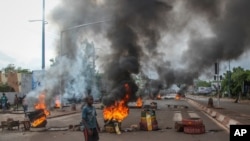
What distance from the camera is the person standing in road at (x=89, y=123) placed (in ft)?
29.3

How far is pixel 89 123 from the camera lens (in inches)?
360

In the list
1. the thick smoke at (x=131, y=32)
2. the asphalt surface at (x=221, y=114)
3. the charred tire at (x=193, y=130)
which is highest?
the thick smoke at (x=131, y=32)

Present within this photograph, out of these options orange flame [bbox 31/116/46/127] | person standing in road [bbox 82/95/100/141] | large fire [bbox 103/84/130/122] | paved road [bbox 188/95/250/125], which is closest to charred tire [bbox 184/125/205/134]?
large fire [bbox 103/84/130/122]

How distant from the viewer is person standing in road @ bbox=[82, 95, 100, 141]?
8.94m

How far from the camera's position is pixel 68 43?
31.8 metres

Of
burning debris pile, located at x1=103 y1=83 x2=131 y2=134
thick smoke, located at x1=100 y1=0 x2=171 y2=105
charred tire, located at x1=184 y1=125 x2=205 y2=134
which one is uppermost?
thick smoke, located at x1=100 y1=0 x2=171 y2=105

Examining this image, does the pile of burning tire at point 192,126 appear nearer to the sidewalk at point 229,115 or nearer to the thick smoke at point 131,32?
the sidewalk at point 229,115

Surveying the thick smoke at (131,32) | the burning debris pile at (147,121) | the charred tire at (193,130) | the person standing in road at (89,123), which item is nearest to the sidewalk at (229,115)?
the charred tire at (193,130)

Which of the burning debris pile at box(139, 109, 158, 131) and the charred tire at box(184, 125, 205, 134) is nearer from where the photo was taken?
the charred tire at box(184, 125, 205, 134)

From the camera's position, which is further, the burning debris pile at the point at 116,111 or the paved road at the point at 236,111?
the paved road at the point at 236,111

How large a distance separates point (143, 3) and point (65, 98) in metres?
22.3

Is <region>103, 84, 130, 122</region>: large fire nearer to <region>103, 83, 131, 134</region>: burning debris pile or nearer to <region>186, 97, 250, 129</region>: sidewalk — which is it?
<region>103, 83, 131, 134</region>: burning debris pile

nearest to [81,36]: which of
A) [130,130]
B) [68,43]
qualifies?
[68,43]

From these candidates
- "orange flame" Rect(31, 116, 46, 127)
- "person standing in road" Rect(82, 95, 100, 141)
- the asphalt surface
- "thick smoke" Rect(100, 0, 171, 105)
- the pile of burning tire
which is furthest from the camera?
the asphalt surface
